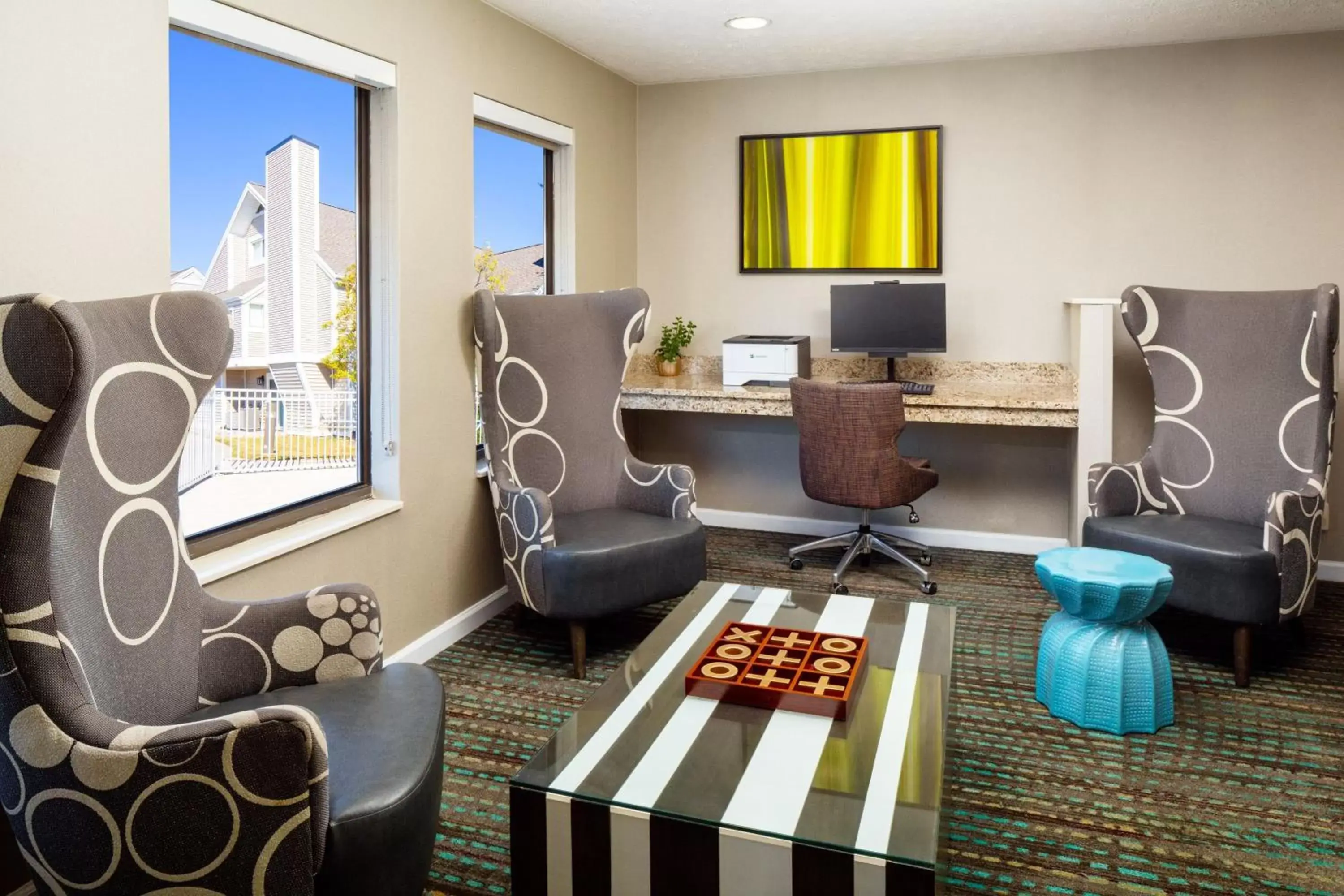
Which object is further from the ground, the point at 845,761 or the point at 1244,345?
the point at 1244,345

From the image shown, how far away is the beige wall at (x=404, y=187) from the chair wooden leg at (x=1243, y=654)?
257 cm

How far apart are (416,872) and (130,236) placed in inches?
59.0

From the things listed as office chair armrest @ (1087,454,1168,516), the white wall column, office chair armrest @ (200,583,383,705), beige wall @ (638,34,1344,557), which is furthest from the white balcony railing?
the white wall column

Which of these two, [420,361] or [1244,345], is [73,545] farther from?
[1244,345]

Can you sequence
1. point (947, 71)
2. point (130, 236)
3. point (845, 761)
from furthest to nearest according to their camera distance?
1. point (947, 71)
2. point (130, 236)
3. point (845, 761)

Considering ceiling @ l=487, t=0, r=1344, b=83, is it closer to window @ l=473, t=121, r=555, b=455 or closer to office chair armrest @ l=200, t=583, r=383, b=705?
window @ l=473, t=121, r=555, b=455

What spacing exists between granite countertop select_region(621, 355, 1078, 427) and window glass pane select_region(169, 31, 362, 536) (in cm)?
161

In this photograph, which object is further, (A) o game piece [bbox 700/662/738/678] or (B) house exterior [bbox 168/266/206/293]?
(B) house exterior [bbox 168/266/206/293]

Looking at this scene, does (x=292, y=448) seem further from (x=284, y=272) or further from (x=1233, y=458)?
(x=1233, y=458)

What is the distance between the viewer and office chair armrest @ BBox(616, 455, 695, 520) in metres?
3.59

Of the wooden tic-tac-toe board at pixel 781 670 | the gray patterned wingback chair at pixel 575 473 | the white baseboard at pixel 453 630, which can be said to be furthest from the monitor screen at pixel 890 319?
the wooden tic-tac-toe board at pixel 781 670

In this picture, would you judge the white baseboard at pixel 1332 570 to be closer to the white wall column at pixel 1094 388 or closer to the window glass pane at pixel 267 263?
the white wall column at pixel 1094 388

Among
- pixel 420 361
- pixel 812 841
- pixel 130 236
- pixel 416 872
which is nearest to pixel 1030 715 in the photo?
pixel 812 841

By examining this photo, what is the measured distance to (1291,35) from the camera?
13.5 feet
